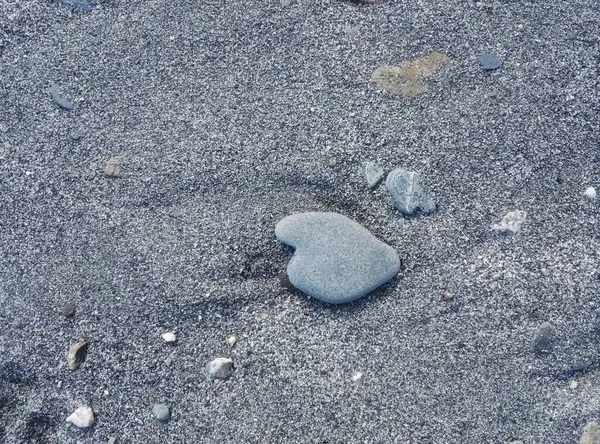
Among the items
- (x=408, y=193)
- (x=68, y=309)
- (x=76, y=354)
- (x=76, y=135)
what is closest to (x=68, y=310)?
(x=68, y=309)

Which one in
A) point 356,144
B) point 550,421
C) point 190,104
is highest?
point 190,104

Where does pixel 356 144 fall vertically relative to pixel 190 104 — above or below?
below

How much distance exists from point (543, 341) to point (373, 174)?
2.93ft

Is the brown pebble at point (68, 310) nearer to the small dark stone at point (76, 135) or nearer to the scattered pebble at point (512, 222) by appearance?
the small dark stone at point (76, 135)

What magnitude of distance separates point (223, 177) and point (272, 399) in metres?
0.87

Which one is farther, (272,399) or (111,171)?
(111,171)

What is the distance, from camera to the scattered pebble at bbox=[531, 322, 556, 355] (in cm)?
207

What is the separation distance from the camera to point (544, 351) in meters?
2.07

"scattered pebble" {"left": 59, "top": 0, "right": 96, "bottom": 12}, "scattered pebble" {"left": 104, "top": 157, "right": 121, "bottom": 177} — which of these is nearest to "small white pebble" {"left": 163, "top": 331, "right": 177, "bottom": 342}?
"scattered pebble" {"left": 104, "top": 157, "right": 121, "bottom": 177}

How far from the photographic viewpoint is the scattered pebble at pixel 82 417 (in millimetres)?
2074

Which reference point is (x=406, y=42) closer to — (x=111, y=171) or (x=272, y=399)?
(x=111, y=171)

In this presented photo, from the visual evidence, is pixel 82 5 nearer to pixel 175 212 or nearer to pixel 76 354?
pixel 175 212

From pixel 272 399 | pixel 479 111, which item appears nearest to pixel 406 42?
pixel 479 111

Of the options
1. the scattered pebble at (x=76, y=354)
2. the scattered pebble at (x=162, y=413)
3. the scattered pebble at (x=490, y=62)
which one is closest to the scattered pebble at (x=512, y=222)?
the scattered pebble at (x=490, y=62)
